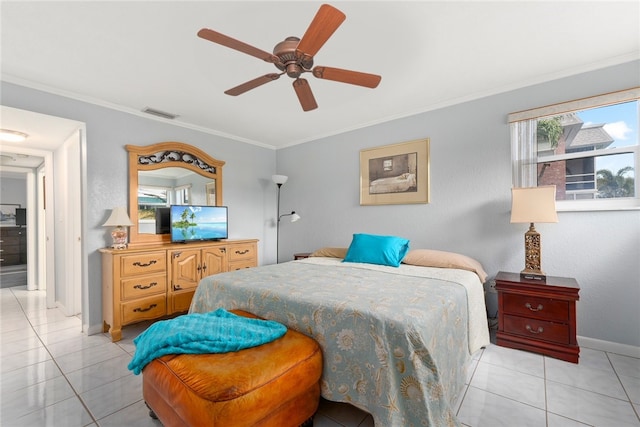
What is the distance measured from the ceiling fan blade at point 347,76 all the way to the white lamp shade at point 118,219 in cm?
251

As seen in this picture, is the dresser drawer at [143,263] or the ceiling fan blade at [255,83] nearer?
the ceiling fan blade at [255,83]

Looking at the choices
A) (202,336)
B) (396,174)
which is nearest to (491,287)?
(396,174)

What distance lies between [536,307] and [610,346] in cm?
71

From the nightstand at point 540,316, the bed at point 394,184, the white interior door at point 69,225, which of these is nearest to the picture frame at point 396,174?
the bed at point 394,184

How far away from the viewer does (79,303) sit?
3467 mm

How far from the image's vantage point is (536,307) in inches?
90.5

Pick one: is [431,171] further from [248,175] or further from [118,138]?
[118,138]

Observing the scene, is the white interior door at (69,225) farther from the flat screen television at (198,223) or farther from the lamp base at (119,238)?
the flat screen television at (198,223)

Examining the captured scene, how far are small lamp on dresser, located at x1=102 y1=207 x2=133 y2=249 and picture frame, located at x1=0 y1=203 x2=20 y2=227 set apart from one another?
6529mm

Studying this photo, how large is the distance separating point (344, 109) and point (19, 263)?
8.59 metres

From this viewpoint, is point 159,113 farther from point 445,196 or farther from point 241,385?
point 445,196

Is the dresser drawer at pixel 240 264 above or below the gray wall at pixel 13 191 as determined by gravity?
below

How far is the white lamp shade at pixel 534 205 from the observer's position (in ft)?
7.59

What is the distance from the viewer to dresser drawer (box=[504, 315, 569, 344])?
2201 millimetres
